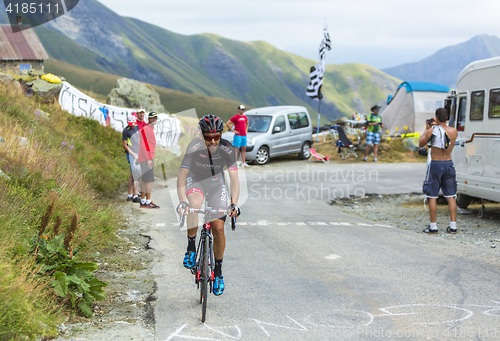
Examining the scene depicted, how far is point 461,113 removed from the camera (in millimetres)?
10555

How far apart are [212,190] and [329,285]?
1884mm

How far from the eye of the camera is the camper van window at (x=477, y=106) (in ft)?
31.8

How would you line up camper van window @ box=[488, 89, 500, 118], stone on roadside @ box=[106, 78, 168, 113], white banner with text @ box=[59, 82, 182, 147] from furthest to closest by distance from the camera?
1. stone on roadside @ box=[106, 78, 168, 113]
2. white banner with text @ box=[59, 82, 182, 147]
3. camper van window @ box=[488, 89, 500, 118]

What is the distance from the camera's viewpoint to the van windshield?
2043cm

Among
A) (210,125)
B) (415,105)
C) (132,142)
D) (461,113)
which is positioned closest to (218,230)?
(210,125)

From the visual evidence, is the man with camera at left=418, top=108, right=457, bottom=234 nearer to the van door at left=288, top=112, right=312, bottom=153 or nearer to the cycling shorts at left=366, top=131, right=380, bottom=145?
the van door at left=288, top=112, right=312, bottom=153

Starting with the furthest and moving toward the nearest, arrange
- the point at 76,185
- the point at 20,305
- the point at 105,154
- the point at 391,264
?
1. the point at 105,154
2. the point at 76,185
3. the point at 391,264
4. the point at 20,305

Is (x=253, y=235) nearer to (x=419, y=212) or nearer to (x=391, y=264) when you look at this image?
(x=391, y=264)

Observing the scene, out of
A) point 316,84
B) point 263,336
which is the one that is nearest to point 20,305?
point 263,336

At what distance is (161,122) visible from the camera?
21.3m

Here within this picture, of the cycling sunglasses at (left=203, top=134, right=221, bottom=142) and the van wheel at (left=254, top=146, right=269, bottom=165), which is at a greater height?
the cycling sunglasses at (left=203, top=134, right=221, bottom=142)

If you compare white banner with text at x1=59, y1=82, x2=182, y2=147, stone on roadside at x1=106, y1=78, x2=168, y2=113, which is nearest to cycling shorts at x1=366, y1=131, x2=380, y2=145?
white banner with text at x1=59, y1=82, x2=182, y2=147

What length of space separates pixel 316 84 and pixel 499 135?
1744 centimetres

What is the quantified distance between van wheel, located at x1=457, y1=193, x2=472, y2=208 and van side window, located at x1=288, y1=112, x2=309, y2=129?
35.8 feet
